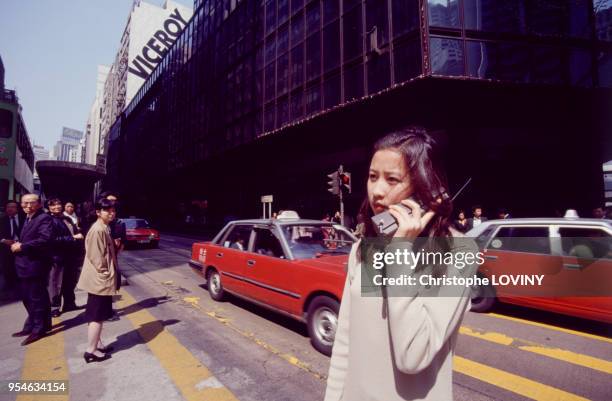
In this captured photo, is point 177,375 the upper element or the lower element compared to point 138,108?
lower

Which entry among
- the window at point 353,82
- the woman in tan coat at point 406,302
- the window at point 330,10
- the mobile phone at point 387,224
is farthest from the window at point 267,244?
the window at point 330,10

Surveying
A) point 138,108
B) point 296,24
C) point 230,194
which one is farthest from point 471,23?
point 138,108

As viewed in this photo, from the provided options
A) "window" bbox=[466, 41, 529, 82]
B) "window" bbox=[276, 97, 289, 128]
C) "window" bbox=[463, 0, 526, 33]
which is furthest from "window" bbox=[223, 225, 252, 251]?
"window" bbox=[276, 97, 289, 128]

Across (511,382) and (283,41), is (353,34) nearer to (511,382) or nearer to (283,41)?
(283,41)

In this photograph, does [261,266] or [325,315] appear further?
[261,266]

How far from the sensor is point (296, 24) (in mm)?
19203

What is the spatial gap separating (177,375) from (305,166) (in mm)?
16672

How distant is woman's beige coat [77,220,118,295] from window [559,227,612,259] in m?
6.55

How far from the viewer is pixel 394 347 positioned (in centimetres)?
94

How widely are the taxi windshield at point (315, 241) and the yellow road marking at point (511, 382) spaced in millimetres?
2108

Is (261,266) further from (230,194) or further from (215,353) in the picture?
(230,194)

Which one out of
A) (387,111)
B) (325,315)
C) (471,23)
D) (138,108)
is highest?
(138,108)

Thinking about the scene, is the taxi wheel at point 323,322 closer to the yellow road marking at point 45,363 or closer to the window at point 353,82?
the yellow road marking at point 45,363

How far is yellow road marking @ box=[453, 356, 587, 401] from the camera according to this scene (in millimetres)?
3174
